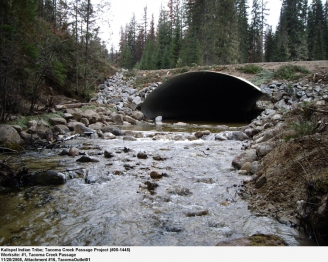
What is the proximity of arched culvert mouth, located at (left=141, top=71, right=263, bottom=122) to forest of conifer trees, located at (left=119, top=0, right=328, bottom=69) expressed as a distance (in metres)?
5.51

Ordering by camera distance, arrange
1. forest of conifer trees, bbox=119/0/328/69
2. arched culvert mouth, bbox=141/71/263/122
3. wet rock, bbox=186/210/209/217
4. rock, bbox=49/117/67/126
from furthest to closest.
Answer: forest of conifer trees, bbox=119/0/328/69
arched culvert mouth, bbox=141/71/263/122
rock, bbox=49/117/67/126
wet rock, bbox=186/210/209/217

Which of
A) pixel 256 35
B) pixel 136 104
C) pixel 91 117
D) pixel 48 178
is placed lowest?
pixel 48 178

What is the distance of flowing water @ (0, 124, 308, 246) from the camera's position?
2436 millimetres

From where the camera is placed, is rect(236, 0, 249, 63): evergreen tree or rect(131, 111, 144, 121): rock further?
rect(236, 0, 249, 63): evergreen tree

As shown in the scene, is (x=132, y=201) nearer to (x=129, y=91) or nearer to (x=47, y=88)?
(x=47, y=88)

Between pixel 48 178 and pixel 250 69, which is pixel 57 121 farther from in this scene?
pixel 250 69

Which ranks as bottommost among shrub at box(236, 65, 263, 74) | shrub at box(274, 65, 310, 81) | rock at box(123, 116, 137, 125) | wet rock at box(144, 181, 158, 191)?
wet rock at box(144, 181, 158, 191)

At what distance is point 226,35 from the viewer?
86.3 ft

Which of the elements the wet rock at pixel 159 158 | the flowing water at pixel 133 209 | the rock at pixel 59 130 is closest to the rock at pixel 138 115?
the rock at pixel 59 130

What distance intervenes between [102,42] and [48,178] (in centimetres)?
1480

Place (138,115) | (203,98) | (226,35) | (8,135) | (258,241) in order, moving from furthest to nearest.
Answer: (226,35), (203,98), (138,115), (8,135), (258,241)

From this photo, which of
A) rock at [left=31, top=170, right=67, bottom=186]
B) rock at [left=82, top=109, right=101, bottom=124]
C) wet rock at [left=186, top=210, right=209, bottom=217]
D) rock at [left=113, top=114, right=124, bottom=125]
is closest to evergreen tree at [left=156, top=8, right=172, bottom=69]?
rock at [left=113, top=114, right=124, bottom=125]

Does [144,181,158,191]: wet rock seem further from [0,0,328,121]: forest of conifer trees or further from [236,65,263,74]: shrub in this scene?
[236,65,263,74]: shrub

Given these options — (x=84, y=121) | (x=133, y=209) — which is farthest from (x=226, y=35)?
(x=133, y=209)
